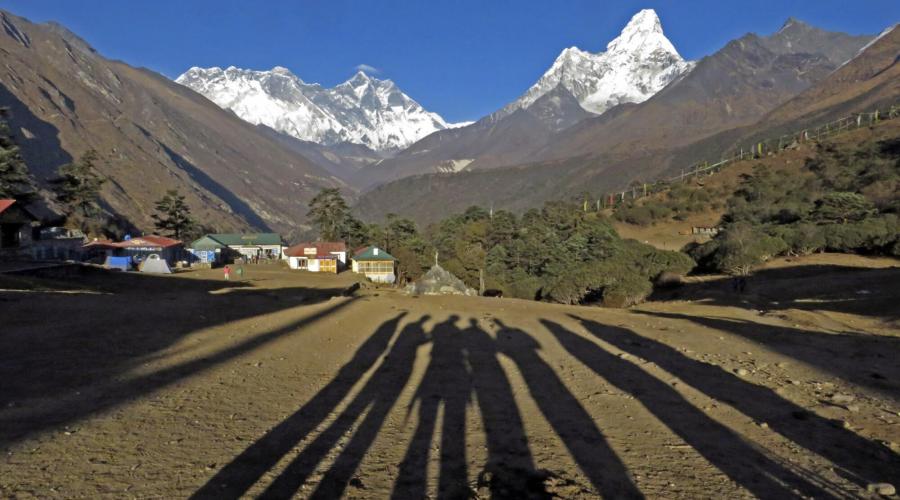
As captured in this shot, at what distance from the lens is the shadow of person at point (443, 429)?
210 inches

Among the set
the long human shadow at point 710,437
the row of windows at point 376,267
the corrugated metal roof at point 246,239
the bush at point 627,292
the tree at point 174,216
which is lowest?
the long human shadow at point 710,437

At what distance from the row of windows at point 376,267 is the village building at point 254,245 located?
2814cm

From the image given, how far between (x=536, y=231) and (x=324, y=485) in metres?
60.2

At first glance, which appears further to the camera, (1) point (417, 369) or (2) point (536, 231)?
(2) point (536, 231)

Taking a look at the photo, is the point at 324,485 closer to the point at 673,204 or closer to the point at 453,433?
the point at 453,433

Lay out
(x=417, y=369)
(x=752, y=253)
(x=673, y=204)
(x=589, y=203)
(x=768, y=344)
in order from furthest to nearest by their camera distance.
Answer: (x=589, y=203) → (x=673, y=204) → (x=752, y=253) → (x=768, y=344) → (x=417, y=369)

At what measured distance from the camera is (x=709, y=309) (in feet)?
72.6

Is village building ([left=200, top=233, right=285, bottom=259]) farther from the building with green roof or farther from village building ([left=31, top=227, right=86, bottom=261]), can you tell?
village building ([left=31, top=227, right=86, bottom=261])

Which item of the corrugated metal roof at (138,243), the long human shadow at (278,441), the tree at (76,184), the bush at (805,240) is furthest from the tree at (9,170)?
the bush at (805,240)

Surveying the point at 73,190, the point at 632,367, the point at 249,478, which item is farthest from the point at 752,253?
the point at 73,190

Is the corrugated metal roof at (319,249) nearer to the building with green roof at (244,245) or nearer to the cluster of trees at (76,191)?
the building with green roof at (244,245)

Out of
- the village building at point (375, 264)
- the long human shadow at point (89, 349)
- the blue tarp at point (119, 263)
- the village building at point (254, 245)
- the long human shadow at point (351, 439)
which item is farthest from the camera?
the village building at point (254, 245)

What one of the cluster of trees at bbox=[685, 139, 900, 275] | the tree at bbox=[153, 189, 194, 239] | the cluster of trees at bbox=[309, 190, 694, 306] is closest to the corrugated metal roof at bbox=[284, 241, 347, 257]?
the cluster of trees at bbox=[309, 190, 694, 306]

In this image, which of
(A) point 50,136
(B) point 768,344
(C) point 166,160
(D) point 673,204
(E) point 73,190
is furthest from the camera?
(C) point 166,160
